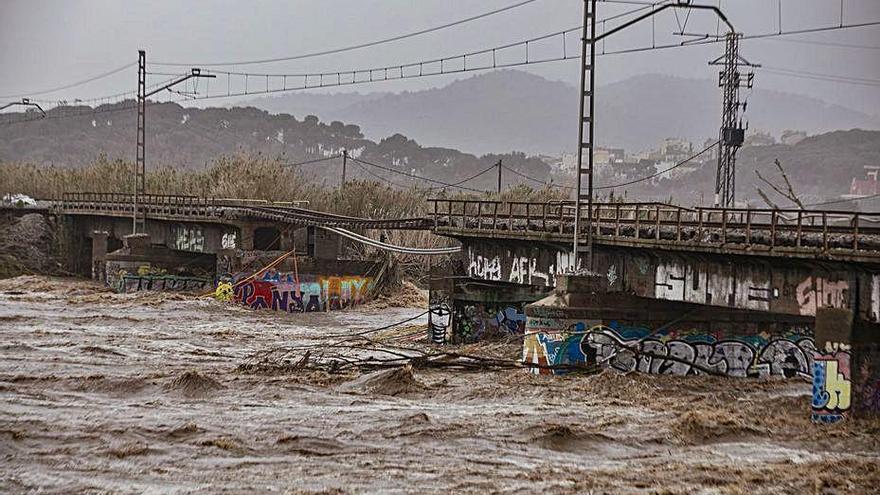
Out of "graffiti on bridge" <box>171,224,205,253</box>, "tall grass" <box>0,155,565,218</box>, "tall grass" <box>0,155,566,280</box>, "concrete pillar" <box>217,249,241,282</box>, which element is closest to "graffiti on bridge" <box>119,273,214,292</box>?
"graffiti on bridge" <box>171,224,205,253</box>

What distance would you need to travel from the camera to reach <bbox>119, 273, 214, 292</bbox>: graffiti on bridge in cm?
6153

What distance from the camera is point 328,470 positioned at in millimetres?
20984

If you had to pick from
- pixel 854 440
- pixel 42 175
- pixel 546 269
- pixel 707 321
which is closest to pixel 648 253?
pixel 707 321

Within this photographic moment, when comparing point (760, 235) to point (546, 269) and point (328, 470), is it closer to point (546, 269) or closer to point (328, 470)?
point (546, 269)

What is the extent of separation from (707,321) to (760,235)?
205 inches

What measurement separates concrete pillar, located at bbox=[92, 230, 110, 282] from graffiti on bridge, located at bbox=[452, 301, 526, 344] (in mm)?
35879

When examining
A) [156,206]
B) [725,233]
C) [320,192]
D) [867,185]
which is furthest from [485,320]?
[867,185]

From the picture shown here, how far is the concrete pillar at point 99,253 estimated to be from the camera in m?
71.9

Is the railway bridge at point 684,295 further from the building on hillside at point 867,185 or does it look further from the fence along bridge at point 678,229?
the building on hillside at point 867,185

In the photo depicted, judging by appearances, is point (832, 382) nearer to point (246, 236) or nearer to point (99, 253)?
point (246, 236)

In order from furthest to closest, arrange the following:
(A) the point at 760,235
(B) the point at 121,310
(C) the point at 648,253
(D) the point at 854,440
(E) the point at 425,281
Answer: (E) the point at 425,281, (B) the point at 121,310, (C) the point at 648,253, (A) the point at 760,235, (D) the point at 854,440

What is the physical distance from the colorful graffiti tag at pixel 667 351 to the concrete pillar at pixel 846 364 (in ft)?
24.6

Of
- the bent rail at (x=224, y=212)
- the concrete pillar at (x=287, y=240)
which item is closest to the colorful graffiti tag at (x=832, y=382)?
the bent rail at (x=224, y=212)

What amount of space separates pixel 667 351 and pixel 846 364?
8358mm
